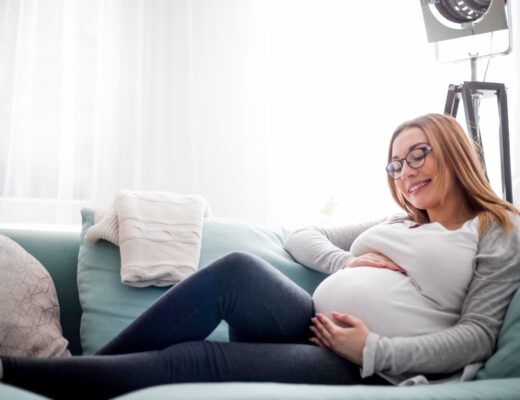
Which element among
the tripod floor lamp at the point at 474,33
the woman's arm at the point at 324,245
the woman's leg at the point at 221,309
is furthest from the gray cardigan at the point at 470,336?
the tripod floor lamp at the point at 474,33

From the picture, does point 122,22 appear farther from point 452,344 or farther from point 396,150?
point 452,344

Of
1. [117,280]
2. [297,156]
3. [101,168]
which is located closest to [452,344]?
[117,280]

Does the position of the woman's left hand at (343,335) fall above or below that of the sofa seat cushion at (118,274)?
below

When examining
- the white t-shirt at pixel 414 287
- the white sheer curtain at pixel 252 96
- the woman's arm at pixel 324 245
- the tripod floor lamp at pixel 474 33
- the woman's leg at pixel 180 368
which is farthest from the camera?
the white sheer curtain at pixel 252 96

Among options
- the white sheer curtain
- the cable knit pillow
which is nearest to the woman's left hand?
the cable knit pillow

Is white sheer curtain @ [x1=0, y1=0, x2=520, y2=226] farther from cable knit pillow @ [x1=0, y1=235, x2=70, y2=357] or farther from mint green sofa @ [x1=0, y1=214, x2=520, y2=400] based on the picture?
cable knit pillow @ [x1=0, y1=235, x2=70, y2=357]

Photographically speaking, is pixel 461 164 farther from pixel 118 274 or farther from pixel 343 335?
pixel 118 274

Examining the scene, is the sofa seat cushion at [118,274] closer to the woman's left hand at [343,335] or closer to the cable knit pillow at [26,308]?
the cable knit pillow at [26,308]

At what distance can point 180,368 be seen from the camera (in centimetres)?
98

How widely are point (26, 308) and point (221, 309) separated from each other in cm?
56

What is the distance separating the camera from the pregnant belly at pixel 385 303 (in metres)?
1.14

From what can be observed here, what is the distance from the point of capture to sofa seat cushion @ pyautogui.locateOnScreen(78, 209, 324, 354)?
4.56 feet

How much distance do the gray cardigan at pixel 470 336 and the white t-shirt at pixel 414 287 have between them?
4cm

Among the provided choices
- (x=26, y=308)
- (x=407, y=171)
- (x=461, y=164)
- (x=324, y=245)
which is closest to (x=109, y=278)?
(x=26, y=308)
